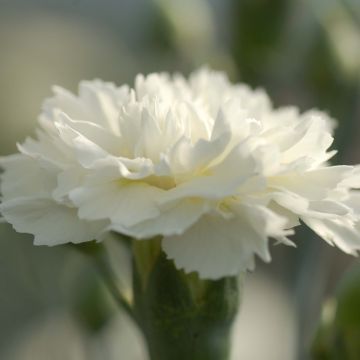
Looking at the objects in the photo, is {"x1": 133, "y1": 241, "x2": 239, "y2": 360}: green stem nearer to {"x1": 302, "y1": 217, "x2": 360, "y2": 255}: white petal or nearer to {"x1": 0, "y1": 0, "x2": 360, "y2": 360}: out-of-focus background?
{"x1": 302, "y1": 217, "x2": 360, "y2": 255}: white petal

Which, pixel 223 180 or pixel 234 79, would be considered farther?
pixel 234 79

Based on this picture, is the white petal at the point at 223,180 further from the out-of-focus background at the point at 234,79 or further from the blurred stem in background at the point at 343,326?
the out-of-focus background at the point at 234,79

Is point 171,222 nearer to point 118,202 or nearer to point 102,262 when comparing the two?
point 118,202

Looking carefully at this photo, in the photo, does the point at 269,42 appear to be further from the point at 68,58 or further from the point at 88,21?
the point at 88,21

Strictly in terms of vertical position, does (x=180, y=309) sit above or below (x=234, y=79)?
below

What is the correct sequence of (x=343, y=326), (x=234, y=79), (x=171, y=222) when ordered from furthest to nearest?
(x=234, y=79) → (x=343, y=326) → (x=171, y=222)

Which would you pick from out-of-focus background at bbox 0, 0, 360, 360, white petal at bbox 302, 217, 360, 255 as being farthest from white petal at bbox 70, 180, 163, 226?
out-of-focus background at bbox 0, 0, 360, 360

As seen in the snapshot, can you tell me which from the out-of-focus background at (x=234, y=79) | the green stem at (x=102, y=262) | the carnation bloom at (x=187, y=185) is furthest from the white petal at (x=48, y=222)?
the out-of-focus background at (x=234, y=79)

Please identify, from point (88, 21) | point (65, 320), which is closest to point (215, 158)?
point (65, 320)

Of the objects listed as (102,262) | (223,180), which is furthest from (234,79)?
(223,180)
